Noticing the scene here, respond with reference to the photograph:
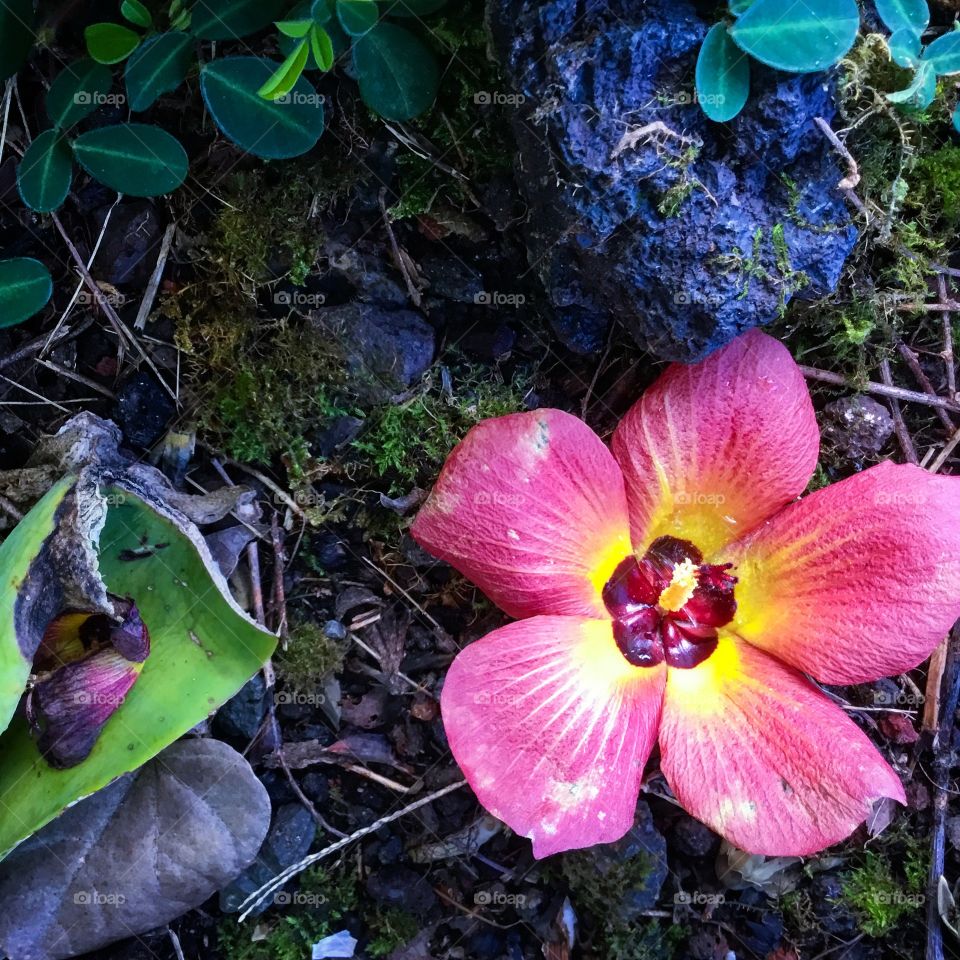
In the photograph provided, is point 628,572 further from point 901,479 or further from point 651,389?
point 901,479

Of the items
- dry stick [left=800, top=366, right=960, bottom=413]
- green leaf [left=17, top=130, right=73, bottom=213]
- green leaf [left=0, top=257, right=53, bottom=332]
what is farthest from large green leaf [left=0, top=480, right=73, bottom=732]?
dry stick [left=800, top=366, right=960, bottom=413]

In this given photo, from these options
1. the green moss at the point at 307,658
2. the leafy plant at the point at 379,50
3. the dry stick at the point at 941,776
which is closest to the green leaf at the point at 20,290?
the leafy plant at the point at 379,50

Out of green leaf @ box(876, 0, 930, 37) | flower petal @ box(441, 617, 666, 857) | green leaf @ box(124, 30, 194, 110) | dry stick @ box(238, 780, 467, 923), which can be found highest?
green leaf @ box(876, 0, 930, 37)

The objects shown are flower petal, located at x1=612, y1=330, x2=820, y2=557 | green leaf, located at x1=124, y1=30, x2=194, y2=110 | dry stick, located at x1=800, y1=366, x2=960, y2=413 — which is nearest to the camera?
green leaf, located at x1=124, y1=30, x2=194, y2=110

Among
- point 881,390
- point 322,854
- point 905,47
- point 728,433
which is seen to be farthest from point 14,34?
point 881,390

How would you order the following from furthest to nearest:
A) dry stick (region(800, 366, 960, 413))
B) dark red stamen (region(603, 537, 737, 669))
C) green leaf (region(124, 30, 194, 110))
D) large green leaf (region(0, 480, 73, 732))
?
dry stick (region(800, 366, 960, 413)) → dark red stamen (region(603, 537, 737, 669)) → green leaf (region(124, 30, 194, 110)) → large green leaf (region(0, 480, 73, 732))

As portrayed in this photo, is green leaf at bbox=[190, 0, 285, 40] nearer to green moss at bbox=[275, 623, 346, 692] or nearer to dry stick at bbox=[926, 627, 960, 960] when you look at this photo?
green moss at bbox=[275, 623, 346, 692]

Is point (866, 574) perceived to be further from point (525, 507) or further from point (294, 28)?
point (294, 28)

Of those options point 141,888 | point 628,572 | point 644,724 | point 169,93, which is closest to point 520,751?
point 644,724
